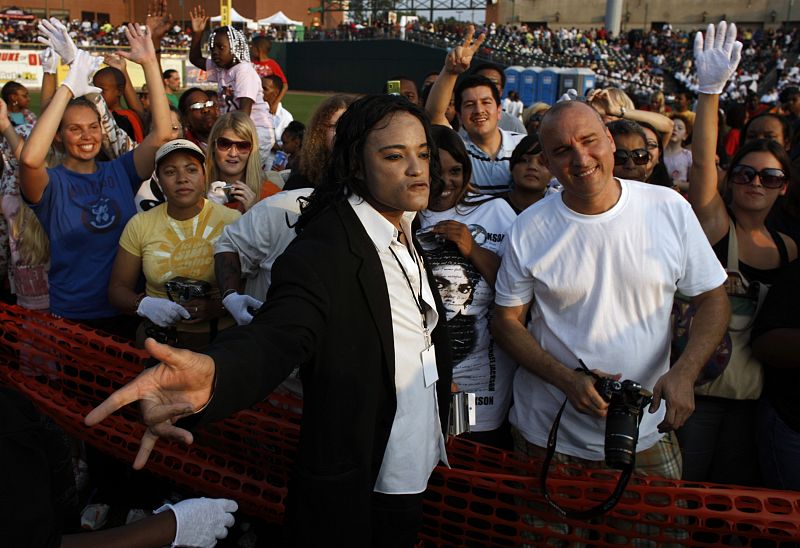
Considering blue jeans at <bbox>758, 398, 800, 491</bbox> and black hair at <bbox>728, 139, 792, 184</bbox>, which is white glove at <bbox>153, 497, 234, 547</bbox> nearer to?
blue jeans at <bbox>758, 398, 800, 491</bbox>

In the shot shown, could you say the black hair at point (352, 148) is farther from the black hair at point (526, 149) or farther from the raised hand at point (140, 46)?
the raised hand at point (140, 46)

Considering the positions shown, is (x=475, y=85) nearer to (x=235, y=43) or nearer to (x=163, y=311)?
(x=163, y=311)

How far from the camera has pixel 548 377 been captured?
2.57 m

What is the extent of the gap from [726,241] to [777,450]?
0.91m

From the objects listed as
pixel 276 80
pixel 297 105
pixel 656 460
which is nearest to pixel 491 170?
pixel 656 460

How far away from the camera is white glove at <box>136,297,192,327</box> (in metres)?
3.19

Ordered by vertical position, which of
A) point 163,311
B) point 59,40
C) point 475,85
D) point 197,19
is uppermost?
point 197,19

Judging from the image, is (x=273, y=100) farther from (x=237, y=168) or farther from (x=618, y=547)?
(x=618, y=547)

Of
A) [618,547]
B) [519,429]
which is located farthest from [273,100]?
[618,547]

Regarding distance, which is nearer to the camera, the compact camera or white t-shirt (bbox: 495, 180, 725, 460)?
white t-shirt (bbox: 495, 180, 725, 460)

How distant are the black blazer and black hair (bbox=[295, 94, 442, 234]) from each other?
10 cm

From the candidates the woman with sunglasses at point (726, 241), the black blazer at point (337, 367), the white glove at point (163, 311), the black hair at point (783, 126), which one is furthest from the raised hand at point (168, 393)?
the black hair at point (783, 126)

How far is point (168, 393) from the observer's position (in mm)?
1461

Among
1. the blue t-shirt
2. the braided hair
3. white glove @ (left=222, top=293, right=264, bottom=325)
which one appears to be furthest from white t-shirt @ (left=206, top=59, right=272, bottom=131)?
white glove @ (left=222, top=293, right=264, bottom=325)
